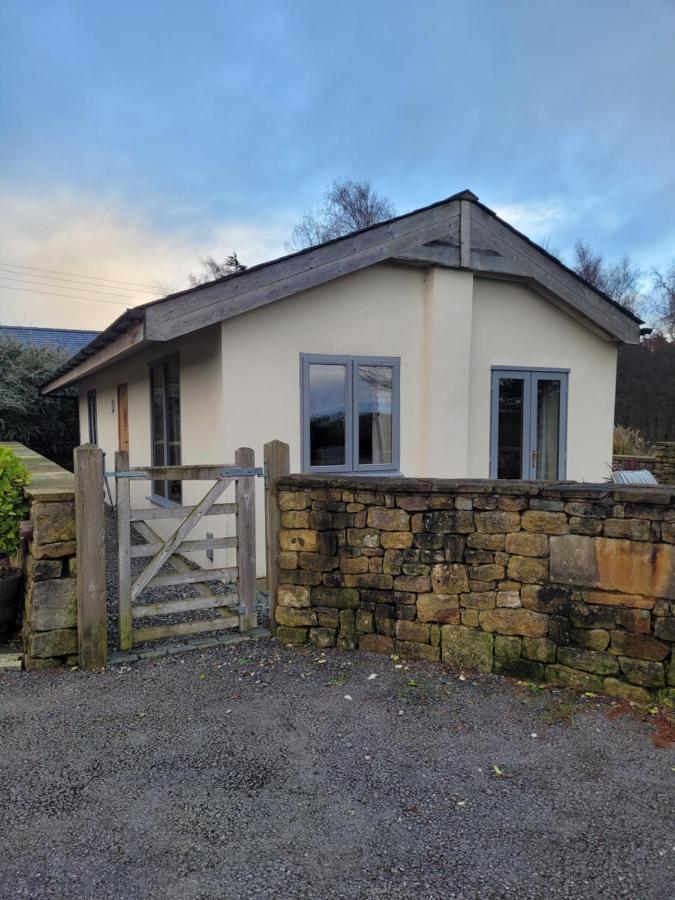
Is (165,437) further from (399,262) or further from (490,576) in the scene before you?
(490,576)

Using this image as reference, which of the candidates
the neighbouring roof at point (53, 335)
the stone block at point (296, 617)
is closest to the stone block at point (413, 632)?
the stone block at point (296, 617)

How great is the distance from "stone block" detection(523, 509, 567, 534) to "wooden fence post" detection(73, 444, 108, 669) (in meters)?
2.74

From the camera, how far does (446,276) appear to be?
6.99 m

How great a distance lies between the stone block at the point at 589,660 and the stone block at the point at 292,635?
5.68 ft

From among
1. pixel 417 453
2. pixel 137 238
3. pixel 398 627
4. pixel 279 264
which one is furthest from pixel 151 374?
pixel 137 238

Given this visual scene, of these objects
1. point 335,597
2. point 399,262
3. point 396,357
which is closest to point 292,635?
point 335,597

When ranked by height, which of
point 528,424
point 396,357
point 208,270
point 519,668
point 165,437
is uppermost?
point 208,270

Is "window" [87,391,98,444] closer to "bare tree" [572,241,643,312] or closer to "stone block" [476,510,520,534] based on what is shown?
"stone block" [476,510,520,534]

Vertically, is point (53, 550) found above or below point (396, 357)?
below

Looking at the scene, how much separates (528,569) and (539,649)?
49 centimetres

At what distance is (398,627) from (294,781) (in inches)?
59.5

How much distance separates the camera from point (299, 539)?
4266 millimetres

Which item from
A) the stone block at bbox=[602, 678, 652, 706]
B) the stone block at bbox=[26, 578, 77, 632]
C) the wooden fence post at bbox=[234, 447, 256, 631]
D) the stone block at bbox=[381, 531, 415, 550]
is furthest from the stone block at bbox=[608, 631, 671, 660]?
the stone block at bbox=[26, 578, 77, 632]

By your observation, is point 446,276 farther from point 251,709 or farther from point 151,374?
point 251,709
